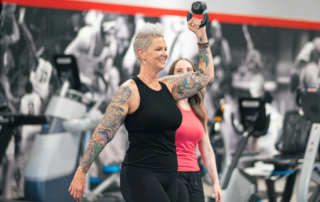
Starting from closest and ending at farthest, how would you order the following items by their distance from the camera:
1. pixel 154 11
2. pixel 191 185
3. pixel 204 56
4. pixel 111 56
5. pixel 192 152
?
1. pixel 204 56
2. pixel 191 185
3. pixel 192 152
4. pixel 111 56
5. pixel 154 11

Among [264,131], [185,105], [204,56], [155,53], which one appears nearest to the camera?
[155,53]

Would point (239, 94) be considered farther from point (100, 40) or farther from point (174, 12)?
point (100, 40)

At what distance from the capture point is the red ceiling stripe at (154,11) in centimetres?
529

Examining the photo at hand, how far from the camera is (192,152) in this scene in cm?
236

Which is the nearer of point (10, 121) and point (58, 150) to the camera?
point (10, 121)

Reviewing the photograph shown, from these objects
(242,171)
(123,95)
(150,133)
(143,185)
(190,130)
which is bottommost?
(242,171)

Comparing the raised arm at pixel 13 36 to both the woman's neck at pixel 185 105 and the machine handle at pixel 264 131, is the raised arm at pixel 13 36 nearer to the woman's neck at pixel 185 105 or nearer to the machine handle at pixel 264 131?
the woman's neck at pixel 185 105

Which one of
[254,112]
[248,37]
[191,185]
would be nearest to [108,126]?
[191,185]

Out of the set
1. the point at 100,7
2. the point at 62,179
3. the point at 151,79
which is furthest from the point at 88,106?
the point at 151,79

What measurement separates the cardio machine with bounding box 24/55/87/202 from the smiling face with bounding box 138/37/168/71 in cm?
280

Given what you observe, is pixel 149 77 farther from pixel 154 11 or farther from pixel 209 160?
pixel 154 11

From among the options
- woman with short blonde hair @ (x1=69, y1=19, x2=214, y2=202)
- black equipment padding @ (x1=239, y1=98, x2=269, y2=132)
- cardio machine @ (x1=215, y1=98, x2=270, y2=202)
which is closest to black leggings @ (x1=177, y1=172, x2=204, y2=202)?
woman with short blonde hair @ (x1=69, y1=19, x2=214, y2=202)

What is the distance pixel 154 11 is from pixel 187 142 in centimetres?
392

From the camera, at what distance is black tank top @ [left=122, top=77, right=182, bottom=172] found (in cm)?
172
